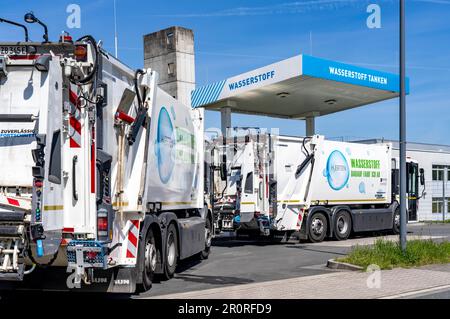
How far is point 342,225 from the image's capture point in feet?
61.6

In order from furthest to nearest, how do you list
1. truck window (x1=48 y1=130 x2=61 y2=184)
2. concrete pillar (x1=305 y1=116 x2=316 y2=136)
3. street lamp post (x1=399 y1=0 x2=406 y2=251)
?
concrete pillar (x1=305 y1=116 x2=316 y2=136) → street lamp post (x1=399 y1=0 x2=406 y2=251) → truck window (x1=48 y1=130 x2=61 y2=184)

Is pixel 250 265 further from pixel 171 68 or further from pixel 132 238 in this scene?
pixel 171 68

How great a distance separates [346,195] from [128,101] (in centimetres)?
1178

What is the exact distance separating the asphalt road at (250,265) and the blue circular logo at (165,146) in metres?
1.91

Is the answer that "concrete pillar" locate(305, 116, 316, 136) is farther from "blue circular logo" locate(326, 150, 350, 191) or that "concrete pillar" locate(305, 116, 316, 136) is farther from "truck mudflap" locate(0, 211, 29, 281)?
"truck mudflap" locate(0, 211, 29, 281)

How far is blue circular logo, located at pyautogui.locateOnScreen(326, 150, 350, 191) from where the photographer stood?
17984 millimetres

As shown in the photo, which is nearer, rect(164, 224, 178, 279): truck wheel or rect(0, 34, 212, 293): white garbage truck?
rect(0, 34, 212, 293): white garbage truck

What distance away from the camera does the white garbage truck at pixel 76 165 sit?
6.59 meters

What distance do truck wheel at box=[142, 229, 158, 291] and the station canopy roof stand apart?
1412 cm

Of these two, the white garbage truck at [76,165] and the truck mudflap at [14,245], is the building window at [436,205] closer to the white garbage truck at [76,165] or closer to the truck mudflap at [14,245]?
the white garbage truck at [76,165]

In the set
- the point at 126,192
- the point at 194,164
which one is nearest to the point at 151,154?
the point at 126,192

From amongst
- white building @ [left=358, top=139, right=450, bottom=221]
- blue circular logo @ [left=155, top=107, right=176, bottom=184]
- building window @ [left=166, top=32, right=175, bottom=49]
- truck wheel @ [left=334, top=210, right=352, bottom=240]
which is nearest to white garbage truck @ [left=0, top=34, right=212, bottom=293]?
blue circular logo @ [left=155, top=107, right=176, bottom=184]

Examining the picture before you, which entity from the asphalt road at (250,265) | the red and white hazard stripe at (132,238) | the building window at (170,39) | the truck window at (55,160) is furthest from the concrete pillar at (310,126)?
the truck window at (55,160)

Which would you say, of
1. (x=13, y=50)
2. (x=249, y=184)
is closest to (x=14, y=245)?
(x=13, y=50)
